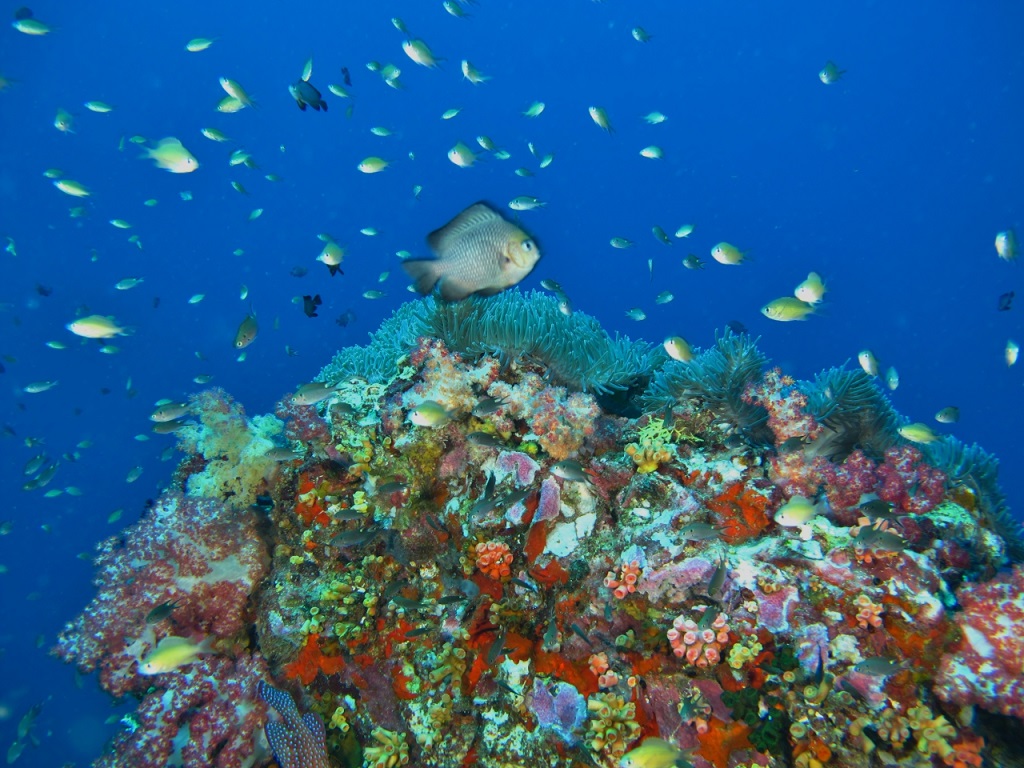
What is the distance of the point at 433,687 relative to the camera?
14.0 ft

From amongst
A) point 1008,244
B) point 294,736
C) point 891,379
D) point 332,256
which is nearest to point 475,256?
point 294,736

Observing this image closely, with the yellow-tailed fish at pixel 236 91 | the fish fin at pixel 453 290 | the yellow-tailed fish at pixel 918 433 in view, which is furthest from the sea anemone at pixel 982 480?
the yellow-tailed fish at pixel 236 91

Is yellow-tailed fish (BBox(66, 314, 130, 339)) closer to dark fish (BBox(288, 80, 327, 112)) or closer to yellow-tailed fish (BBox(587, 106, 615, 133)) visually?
dark fish (BBox(288, 80, 327, 112))

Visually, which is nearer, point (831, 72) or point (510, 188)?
point (831, 72)

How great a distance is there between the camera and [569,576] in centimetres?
415

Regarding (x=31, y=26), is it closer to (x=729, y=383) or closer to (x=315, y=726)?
(x=315, y=726)

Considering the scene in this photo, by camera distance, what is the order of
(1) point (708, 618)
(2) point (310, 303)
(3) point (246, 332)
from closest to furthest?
(1) point (708, 618)
(3) point (246, 332)
(2) point (310, 303)

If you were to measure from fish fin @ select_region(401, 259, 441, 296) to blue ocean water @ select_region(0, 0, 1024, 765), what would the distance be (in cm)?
4279

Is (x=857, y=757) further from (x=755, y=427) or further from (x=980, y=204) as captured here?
(x=980, y=204)

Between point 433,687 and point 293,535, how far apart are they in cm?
209

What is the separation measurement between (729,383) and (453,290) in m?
2.66

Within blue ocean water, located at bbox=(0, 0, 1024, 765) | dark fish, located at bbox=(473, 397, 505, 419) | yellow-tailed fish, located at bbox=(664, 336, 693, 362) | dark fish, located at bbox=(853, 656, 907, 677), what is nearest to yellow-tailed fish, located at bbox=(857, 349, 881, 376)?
yellow-tailed fish, located at bbox=(664, 336, 693, 362)

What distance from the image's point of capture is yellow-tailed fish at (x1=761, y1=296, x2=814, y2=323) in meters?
5.95

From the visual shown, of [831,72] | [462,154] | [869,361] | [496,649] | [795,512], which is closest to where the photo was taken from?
[795,512]
